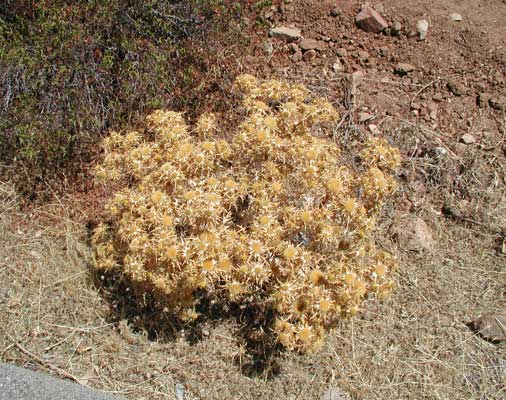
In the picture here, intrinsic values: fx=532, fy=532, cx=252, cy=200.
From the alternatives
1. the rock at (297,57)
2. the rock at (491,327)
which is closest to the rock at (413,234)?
the rock at (491,327)

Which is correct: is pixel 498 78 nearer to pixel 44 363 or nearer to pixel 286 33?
pixel 286 33

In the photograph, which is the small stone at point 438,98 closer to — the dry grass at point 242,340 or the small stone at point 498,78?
the small stone at point 498,78

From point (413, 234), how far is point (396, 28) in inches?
64.0

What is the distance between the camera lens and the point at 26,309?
9.95 feet

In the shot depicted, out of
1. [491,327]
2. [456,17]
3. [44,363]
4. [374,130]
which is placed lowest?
[44,363]

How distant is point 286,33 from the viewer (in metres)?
4.03

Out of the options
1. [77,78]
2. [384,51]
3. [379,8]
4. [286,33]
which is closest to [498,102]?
[384,51]

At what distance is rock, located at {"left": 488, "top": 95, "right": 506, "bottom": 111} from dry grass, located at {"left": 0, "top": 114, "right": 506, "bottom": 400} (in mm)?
892

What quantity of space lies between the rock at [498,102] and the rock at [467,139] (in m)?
0.31

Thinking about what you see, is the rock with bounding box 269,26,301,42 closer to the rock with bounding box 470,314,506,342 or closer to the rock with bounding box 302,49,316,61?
the rock with bounding box 302,49,316,61

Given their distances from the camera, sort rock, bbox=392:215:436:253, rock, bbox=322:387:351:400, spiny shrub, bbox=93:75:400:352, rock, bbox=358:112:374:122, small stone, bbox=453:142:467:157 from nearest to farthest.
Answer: spiny shrub, bbox=93:75:400:352
rock, bbox=322:387:351:400
rock, bbox=392:215:436:253
small stone, bbox=453:142:467:157
rock, bbox=358:112:374:122

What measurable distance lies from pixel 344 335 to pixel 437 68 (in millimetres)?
2113

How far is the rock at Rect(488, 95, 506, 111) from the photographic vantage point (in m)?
3.74

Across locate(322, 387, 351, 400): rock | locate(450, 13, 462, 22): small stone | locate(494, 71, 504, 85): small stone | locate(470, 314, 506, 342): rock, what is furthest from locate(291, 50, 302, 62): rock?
Answer: locate(322, 387, 351, 400): rock
